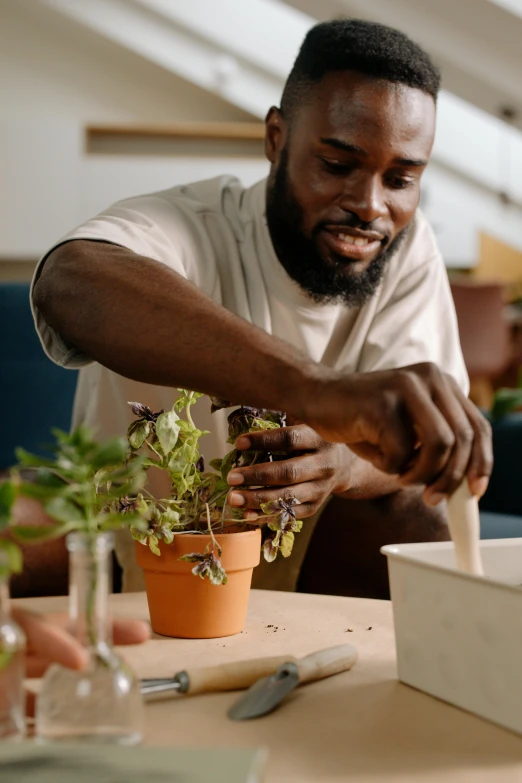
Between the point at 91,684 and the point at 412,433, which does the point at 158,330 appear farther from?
the point at 91,684

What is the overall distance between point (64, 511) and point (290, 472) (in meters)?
0.50

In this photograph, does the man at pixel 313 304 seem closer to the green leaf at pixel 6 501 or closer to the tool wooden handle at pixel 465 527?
the tool wooden handle at pixel 465 527

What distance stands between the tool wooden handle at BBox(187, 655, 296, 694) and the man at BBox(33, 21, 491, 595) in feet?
0.64

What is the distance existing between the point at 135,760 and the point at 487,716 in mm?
341

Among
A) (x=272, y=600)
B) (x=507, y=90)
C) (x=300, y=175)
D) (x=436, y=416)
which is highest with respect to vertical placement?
(x=507, y=90)

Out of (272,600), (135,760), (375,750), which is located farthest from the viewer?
(272,600)

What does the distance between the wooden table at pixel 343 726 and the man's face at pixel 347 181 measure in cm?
82

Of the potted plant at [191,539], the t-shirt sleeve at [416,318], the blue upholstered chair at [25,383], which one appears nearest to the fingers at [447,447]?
the potted plant at [191,539]

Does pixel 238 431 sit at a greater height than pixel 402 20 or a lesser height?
lesser

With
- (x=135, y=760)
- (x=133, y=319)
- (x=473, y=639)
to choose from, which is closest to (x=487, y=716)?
(x=473, y=639)

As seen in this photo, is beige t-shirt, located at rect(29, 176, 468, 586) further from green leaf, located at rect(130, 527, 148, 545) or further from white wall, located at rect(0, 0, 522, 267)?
white wall, located at rect(0, 0, 522, 267)

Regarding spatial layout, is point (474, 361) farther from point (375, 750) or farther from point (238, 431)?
point (375, 750)

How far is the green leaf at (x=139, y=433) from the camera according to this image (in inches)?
37.9

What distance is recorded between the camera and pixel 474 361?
16.1 ft
